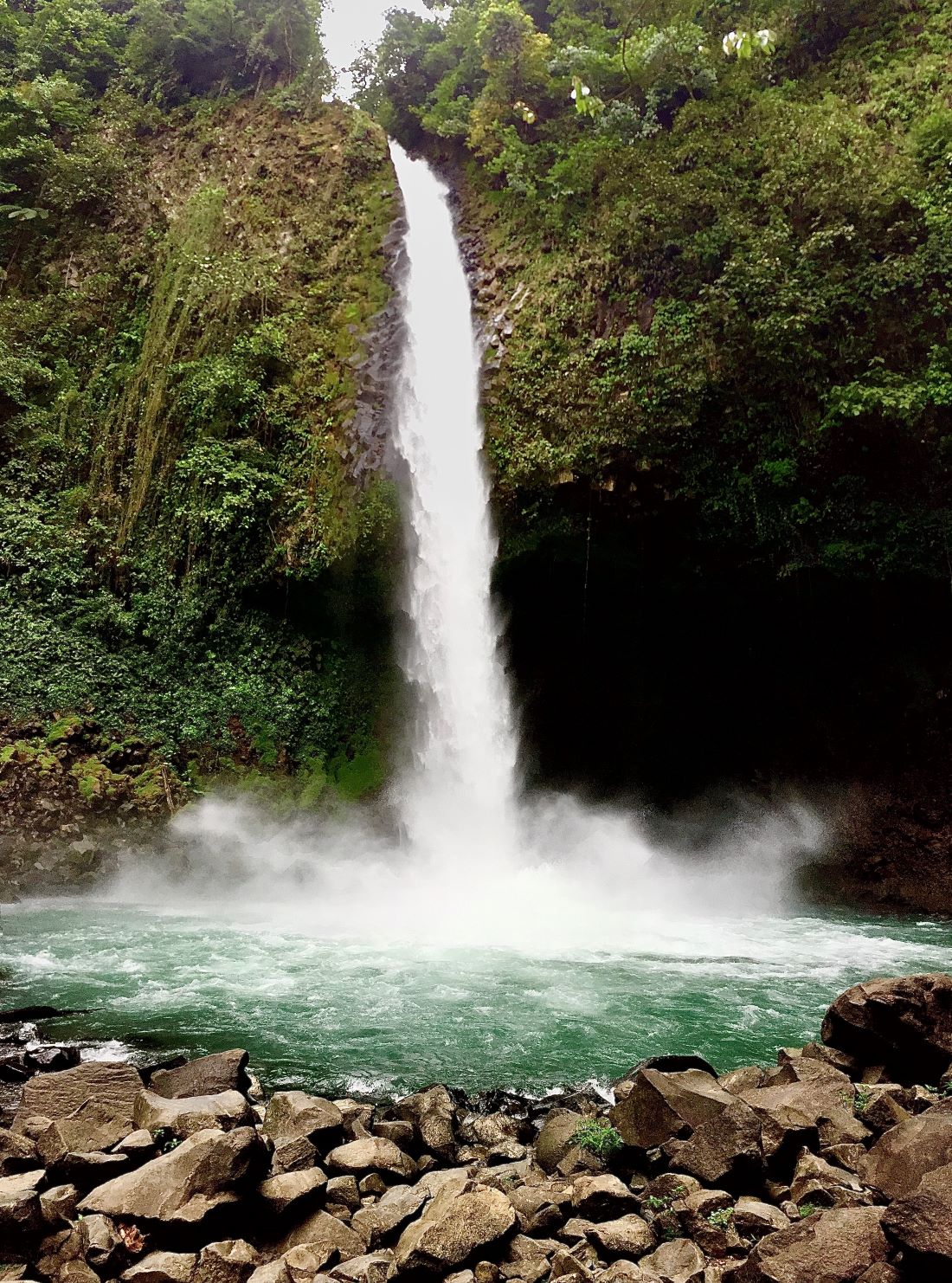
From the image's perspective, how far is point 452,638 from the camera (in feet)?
44.5

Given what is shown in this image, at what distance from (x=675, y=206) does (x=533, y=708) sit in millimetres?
9006

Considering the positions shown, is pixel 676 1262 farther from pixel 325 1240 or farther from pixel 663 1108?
pixel 325 1240

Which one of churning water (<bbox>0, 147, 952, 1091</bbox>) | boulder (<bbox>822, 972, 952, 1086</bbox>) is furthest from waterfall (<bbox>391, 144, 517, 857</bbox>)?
boulder (<bbox>822, 972, 952, 1086</bbox>)

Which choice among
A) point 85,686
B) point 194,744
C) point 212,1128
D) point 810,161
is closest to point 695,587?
point 810,161

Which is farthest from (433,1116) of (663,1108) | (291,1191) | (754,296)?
(754,296)

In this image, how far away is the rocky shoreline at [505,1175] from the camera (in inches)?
124

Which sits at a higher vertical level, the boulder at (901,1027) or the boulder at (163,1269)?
the boulder at (901,1027)

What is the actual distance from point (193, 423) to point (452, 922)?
10558mm

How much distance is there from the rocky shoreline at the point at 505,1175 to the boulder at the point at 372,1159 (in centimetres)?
1

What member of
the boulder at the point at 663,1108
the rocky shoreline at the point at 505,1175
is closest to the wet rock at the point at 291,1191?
the rocky shoreline at the point at 505,1175

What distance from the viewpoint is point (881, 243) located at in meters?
12.7

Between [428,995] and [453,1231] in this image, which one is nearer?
[453,1231]

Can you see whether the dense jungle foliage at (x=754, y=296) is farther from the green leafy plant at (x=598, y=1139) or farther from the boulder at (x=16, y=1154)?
the boulder at (x=16, y=1154)

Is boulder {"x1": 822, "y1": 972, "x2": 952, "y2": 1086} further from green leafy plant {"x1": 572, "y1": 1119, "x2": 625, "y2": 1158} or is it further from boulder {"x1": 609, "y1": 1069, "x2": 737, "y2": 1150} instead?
green leafy plant {"x1": 572, "y1": 1119, "x2": 625, "y2": 1158}
